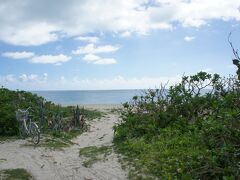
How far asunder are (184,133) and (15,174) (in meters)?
5.07

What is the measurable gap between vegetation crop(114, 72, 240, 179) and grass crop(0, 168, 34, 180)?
2.59 metres

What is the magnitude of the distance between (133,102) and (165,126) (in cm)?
351

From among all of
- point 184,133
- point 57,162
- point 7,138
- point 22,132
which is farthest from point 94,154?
point 7,138

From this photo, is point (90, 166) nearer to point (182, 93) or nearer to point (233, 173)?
point (233, 173)

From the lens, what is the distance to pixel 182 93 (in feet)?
47.8

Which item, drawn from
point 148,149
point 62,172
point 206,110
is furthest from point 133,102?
point 62,172

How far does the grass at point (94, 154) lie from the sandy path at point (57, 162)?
0.17m

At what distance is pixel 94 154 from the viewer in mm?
11898

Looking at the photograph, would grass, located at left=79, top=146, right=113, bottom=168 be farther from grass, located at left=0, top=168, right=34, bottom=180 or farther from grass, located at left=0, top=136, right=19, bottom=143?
grass, located at left=0, top=136, right=19, bottom=143

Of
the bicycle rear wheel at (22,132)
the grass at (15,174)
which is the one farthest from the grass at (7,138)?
the grass at (15,174)

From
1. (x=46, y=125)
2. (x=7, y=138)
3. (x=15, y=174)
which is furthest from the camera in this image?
(x=46, y=125)

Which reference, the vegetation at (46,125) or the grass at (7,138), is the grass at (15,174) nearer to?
the vegetation at (46,125)

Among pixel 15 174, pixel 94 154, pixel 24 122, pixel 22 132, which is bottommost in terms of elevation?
pixel 15 174

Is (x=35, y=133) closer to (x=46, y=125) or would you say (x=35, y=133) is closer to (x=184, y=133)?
(x=46, y=125)
